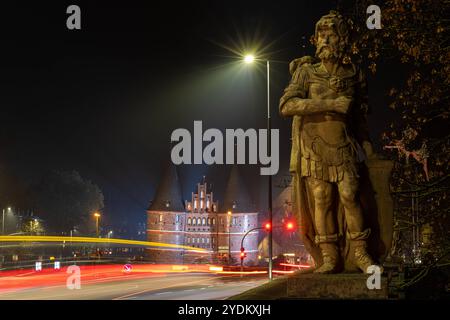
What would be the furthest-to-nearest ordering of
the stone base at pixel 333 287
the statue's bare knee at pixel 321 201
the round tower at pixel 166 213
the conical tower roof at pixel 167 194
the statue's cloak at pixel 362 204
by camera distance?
the conical tower roof at pixel 167 194 → the round tower at pixel 166 213 → the statue's cloak at pixel 362 204 → the statue's bare knee at pixel 321 201 → the stone base at pixel 333 287

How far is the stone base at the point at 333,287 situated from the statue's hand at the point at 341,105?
5.45 feet

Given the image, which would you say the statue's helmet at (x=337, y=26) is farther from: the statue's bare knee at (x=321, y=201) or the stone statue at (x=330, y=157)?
the statue's bare knee at (x=321, y=201)

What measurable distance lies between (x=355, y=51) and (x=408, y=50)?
949 mm

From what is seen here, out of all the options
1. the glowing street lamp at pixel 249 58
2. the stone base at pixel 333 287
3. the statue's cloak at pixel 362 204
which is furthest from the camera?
the glowing street lamp at pixel 249 58

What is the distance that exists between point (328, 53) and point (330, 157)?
1.10 metres

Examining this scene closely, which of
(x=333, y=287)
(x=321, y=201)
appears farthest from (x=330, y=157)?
(x=333, y=287)

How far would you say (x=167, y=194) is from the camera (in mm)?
130250

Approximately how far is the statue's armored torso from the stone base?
1.01 meters

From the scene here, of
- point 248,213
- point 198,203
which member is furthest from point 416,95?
point 198,203

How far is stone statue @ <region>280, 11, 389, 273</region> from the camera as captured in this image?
6547mm

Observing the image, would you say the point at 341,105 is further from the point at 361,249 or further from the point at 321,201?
the point at 361,249

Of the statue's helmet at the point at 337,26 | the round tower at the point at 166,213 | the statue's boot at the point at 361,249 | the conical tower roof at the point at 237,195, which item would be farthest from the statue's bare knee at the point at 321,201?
the conical tower roof at the point at 237,195

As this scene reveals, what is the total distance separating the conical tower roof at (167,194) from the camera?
425 ft
